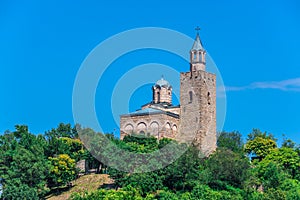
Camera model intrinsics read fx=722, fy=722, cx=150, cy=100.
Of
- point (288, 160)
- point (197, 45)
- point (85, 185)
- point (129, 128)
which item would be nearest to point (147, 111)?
point (129, 128)

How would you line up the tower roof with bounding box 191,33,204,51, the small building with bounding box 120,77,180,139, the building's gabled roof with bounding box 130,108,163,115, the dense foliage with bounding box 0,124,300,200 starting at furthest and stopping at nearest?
the tower roof with bounding box 191,33,204,51 < the building's gabled roof with bounding box 130,108,163,115 < the small building with bounding box 120,77,180,139 < the dense foliage with bounding box 0,124,300,200

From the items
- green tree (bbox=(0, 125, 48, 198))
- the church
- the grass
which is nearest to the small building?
the church

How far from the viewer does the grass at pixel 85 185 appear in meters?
62.6

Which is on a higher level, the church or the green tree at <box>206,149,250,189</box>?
the church

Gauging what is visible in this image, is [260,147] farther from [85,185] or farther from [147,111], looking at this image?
[85,185]

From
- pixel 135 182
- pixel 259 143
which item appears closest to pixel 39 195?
pixel 135 182

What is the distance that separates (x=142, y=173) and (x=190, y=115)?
16.2m

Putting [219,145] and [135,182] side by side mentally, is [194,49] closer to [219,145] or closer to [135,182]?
[219,145]

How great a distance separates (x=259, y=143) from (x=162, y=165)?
23451 mm

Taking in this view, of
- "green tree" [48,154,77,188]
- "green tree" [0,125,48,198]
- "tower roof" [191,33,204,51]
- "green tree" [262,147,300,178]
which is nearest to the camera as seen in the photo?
"green tree" [0,125,48,198]

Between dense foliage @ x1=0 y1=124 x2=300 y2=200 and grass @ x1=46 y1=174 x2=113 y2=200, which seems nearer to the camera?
dense foliage @ x1=0 y1=124 x2=300 y2=200

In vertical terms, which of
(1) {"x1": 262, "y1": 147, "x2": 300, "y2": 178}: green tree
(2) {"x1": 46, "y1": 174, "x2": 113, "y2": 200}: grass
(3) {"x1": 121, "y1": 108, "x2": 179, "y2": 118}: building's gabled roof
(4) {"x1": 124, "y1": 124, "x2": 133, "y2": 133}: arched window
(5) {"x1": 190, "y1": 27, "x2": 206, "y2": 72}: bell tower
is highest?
(5) {"x1": 190, "y1": 27, "x2": 206, "y2": 72}: bell tower

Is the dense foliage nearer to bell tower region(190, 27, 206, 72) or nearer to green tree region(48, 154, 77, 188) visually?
green tree region(48, 154, 77, 188)

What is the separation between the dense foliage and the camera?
57.8 m
